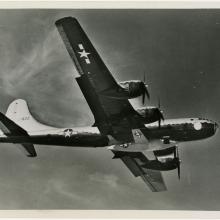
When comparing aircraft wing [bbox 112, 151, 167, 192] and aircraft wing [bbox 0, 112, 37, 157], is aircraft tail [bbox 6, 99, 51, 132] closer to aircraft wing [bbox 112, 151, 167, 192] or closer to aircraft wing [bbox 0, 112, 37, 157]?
aircraft wing [bbox 0, 112, 37, 157]

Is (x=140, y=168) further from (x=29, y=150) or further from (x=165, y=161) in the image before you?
(x=29, y=150)

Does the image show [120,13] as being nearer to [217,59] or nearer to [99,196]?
[217,59]

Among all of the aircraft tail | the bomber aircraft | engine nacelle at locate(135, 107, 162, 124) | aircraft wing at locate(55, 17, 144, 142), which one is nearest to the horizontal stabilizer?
the bomber aircraft

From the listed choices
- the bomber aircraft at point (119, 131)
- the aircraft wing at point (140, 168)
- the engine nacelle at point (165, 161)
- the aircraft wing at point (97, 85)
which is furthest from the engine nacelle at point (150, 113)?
the aircraft wing at point (140, 168)

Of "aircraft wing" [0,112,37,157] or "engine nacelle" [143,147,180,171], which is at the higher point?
"aircraft wing" [0,112,37,157]

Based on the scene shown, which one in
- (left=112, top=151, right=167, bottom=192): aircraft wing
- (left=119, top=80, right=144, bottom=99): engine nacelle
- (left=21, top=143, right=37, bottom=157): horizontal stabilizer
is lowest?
(left=112, top=151, right=167, bottom=192): aircraft wing

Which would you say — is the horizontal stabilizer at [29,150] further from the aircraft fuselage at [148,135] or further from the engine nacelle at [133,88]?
the engine nacelle at [133,88]

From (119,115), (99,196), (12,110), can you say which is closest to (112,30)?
(119,115)

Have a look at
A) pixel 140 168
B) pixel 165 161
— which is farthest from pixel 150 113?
pixel 140 168
